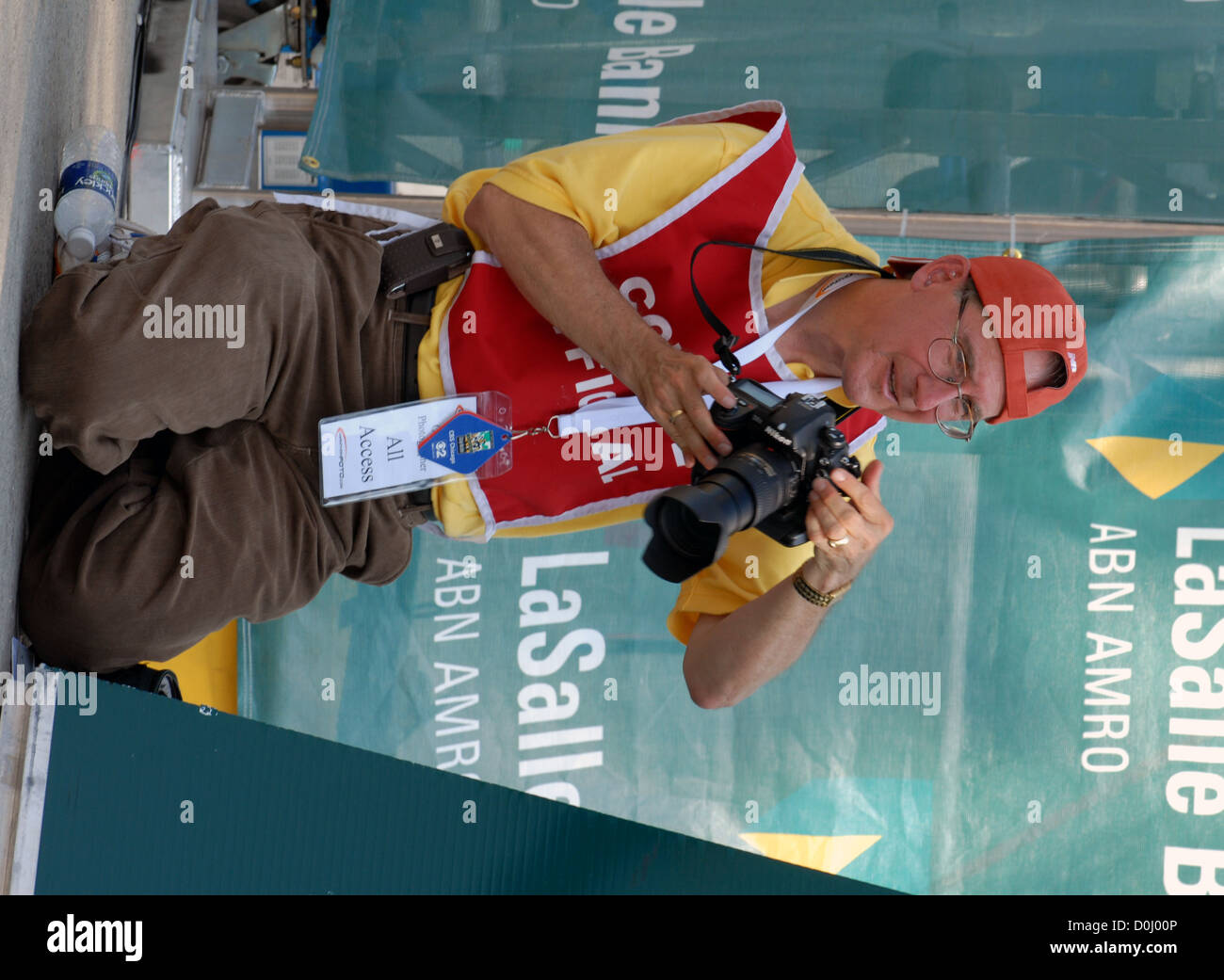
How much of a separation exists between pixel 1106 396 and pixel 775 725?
921 mm

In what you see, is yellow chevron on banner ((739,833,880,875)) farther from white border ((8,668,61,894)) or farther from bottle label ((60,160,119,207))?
bottle label ((60,160,119,207))

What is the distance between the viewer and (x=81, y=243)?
1364 millimetres

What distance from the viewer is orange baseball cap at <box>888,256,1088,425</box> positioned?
57.4 inches

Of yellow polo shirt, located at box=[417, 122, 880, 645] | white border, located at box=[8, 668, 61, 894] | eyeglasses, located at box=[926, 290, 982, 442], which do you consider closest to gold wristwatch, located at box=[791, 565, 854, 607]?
yellow polo shirt, located at box=[417, 122, 880, 645]

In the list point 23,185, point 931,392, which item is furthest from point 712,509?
point 23,185

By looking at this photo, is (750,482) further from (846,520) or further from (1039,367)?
(1039,367)

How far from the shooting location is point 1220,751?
2092 millimetres

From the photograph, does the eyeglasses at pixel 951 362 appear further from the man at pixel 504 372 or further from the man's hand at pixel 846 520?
the man's hand at pixel 846 520

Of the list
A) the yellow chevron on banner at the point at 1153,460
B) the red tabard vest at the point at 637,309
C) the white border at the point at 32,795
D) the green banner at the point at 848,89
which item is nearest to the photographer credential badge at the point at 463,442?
the red tabard vest at the point at 637,309

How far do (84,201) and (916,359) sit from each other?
41.9 inches

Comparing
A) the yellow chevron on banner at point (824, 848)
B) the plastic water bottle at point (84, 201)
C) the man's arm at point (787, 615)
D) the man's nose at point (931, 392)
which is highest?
the plastic water bottle at point (84, 201)

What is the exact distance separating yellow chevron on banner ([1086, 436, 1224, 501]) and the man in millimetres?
728

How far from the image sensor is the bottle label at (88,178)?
1.38 m

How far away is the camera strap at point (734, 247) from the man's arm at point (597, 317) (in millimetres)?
89
